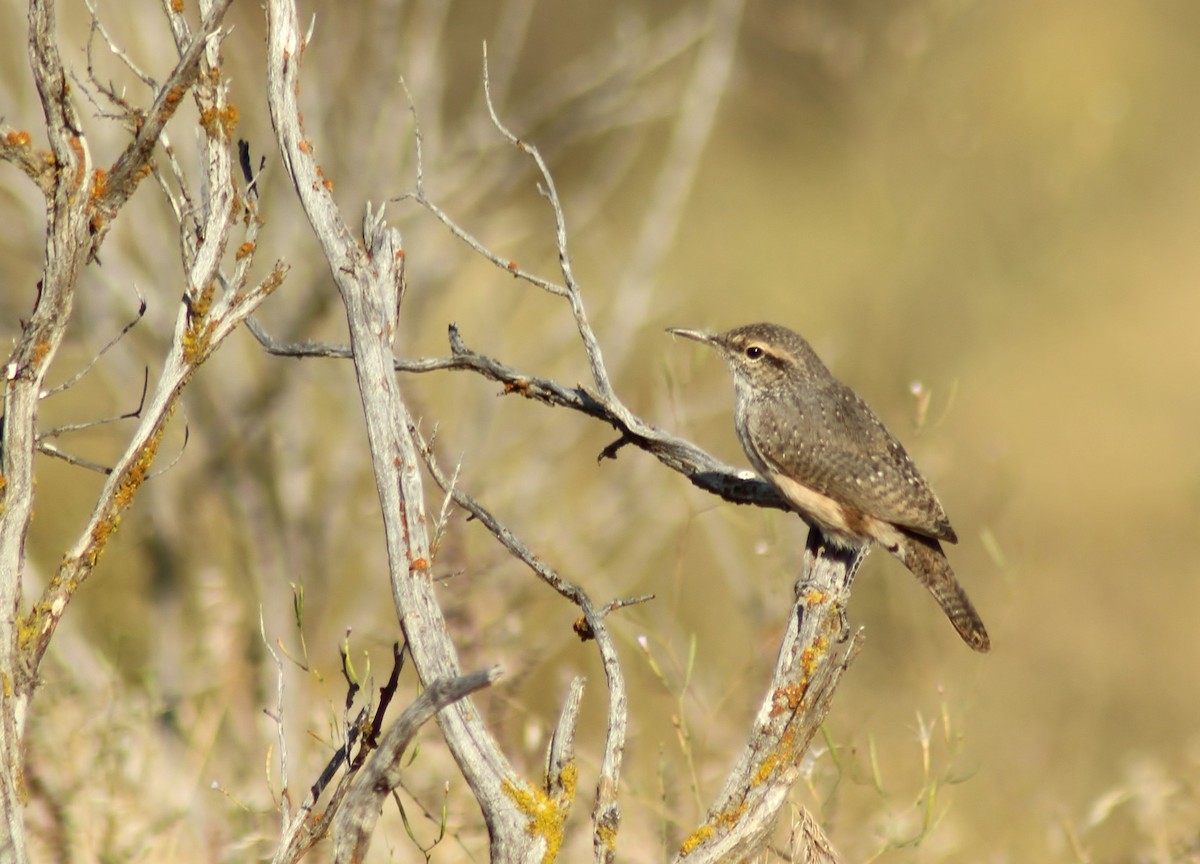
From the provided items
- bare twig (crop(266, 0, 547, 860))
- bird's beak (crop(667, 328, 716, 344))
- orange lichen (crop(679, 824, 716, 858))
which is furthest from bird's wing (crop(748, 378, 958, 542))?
bare twig (crop(266, 0, 547, 860))

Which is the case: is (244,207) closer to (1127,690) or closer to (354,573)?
(354,573)

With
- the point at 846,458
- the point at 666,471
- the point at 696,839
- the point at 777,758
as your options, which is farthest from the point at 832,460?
the point at 666,471

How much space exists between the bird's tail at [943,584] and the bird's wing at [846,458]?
14 centimetres

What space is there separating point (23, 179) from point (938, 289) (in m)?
7.56

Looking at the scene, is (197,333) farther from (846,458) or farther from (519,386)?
(846,458)

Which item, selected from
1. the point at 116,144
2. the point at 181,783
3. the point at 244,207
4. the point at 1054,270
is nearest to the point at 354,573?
the point at 181,783

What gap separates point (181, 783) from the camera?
632cm

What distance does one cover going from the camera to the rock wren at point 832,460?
498cm

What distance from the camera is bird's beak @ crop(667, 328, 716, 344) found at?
5.30 meters

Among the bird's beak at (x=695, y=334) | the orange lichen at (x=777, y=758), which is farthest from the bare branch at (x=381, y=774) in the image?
the bird's beak at (x=695, y=334)

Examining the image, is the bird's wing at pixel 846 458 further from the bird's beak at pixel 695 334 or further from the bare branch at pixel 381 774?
the bare branch at pixel 381 774

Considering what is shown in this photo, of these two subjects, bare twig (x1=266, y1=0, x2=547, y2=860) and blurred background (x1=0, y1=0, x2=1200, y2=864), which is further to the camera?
blurred background (x1=0, y1=0, x2=1200, y2=864)

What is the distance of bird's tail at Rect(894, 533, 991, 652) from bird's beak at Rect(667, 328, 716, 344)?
1209 mm

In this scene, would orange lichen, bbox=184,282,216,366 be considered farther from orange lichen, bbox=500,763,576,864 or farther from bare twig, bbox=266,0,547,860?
orange lichen, bbox=500,763,576,864
